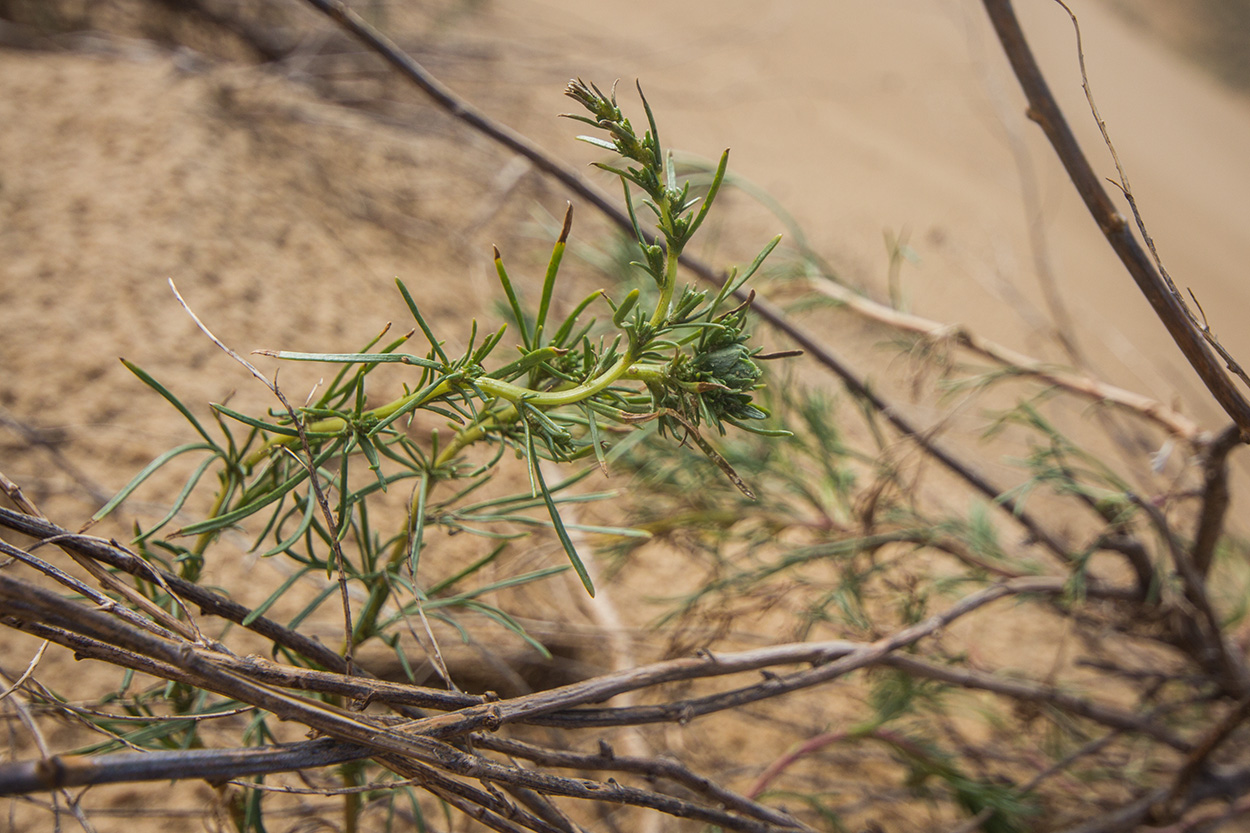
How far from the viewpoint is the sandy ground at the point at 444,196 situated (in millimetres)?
619

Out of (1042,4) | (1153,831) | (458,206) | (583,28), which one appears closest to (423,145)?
(458,206)

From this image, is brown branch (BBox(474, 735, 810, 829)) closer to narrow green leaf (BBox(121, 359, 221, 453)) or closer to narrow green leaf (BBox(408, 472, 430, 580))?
narrow green leaf (BBox(408, 472, 430, 580))

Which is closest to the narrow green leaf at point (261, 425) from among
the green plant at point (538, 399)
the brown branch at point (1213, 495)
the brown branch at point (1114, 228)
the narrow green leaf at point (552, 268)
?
the green plant at point (538, 399)

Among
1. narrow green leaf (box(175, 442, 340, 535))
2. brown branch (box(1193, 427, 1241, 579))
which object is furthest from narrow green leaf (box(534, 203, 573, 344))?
brown branch (box(1193, 427, 1241, 579))

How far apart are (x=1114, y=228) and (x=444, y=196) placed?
86 cm

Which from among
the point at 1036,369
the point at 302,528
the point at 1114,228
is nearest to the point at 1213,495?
the point at 1036,369

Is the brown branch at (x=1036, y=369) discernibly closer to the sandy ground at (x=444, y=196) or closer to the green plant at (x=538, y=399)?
the sandy ground at (x=444, y=196)

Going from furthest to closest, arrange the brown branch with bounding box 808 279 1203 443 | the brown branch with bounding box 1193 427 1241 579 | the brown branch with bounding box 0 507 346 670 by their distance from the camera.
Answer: the brown branch with bounding box 808 279 1203 443
the brown branch with bounding box 1193 427 1241 579
the brown branch with bounding box 0 507 346 670

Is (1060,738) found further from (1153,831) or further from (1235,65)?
(1235,65)

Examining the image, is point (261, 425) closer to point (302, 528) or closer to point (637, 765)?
point (302, 528)

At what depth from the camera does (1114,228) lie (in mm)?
368

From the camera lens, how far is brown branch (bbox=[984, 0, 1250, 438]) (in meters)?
0.33

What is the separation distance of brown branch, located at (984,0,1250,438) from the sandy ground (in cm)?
32

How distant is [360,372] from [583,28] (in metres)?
1.74
